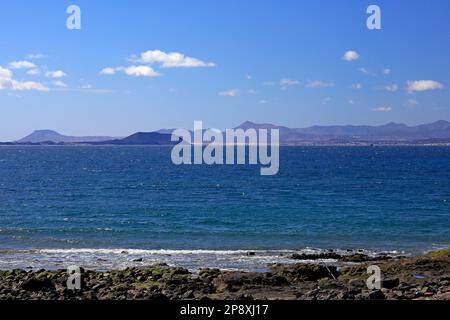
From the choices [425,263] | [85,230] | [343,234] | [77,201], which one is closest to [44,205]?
[77,201]

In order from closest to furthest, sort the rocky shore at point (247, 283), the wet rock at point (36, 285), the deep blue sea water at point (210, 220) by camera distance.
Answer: the rocky shore at point (247, 283) → the wet rock at point (36, 285) → the deep blue sea water at point (210, 220)

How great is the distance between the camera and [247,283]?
2911 centimetres

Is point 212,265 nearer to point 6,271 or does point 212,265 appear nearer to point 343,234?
Answer: point 6,271

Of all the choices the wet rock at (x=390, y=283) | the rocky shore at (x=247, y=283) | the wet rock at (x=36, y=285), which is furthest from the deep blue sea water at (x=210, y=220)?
the wet rock at (x=390, y=283)

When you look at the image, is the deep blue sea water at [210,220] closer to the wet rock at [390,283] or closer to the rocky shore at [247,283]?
the rocky shore at [247,283]

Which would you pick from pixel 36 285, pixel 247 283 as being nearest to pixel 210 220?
pixel 247 283

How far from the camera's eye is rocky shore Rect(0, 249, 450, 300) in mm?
→ 24656

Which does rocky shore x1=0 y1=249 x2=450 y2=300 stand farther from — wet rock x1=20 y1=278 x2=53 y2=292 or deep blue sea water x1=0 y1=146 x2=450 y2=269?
deep blue sea water x1=0 y1=146 x2=450 y2=269

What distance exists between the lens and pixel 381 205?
71.8m

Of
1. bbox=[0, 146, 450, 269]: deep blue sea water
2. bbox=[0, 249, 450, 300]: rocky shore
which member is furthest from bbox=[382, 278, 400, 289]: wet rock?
bbox=[0, 146, 450, 269]: deep blue sea water

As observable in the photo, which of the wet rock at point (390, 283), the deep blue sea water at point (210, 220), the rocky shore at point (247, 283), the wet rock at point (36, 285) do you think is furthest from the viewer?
the deep blue sea water at point (210, 220)

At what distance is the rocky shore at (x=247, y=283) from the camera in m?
24.7

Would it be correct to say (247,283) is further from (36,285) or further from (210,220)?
(210,220)
